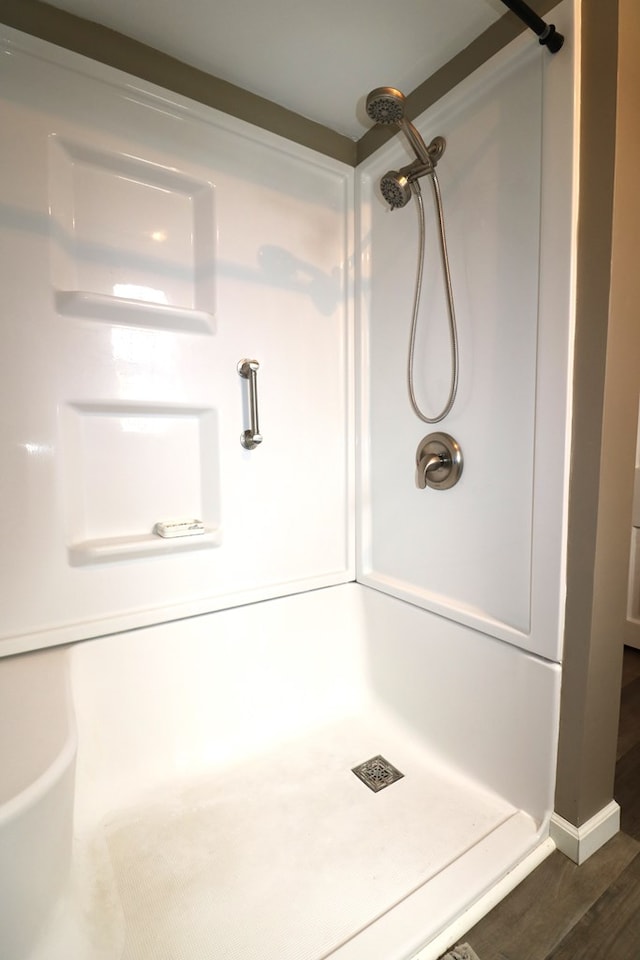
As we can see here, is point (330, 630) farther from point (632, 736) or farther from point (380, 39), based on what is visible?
point (380, 39)

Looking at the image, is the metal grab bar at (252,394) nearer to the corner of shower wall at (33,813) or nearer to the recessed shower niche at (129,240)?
the recessed shower niche at (129,240)

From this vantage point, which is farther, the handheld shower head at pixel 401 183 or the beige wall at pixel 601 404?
the handheld shower head at pixel 401 183

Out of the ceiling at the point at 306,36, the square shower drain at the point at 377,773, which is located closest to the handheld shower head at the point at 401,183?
the ceiling at the point at 306,36

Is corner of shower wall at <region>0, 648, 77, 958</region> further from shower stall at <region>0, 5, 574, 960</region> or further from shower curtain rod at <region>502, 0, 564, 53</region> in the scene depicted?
shower curtain rod at <region>502, 0, 564, 53</region>

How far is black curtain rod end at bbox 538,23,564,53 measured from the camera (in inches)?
38.4

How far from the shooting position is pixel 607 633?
1.06m

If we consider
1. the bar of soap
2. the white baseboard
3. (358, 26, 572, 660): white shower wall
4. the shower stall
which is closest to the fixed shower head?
the shower stall

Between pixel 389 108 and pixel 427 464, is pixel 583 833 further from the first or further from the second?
pixel 389 108

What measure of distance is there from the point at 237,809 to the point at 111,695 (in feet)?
1.48

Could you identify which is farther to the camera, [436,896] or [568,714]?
[568,714]

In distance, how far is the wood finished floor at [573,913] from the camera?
866 millimetres

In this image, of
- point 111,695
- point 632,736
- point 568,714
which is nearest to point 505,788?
point 568,714

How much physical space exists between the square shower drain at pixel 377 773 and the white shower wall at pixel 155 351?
57cm

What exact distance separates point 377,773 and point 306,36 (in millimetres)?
2071
